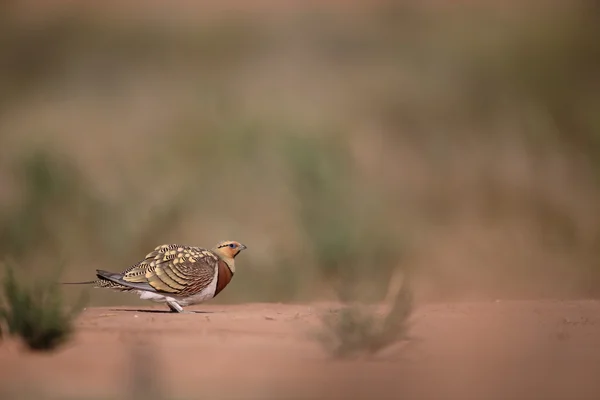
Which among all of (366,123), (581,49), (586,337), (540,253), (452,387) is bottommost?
(452,387)

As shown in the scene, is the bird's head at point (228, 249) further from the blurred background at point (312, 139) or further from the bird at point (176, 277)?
the blurred background at point (312, 139)

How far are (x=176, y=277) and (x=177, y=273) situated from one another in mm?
27

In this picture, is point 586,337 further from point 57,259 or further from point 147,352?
point 57,259

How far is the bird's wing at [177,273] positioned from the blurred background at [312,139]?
2104mm

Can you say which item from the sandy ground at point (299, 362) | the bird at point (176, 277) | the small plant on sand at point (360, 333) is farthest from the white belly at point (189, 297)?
the small plant on sand at point (360, 333)

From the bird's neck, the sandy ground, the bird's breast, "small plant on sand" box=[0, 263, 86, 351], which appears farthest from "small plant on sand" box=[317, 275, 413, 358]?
"small plant on sand" box=[0, 263, 86, 351]

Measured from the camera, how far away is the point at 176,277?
473 centimetres

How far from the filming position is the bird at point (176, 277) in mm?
4730

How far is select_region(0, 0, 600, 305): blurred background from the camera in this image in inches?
280

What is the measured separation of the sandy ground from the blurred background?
2556mm

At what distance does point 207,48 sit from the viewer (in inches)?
307

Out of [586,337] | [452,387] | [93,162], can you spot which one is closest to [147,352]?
[452,387]

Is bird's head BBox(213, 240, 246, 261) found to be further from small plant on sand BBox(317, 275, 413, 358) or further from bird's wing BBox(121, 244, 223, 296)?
small plant on sand BBox(317, 275, 413, 358)

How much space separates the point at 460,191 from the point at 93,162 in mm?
3957
